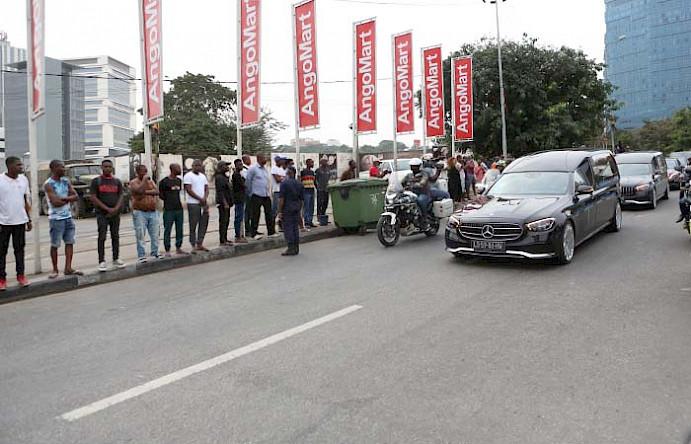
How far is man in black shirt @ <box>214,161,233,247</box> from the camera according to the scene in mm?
10883

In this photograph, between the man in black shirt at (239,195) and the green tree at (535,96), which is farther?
the green tree at (535,96)

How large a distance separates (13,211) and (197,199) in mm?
3301

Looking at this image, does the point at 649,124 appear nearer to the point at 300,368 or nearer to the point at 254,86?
the point at 254,86

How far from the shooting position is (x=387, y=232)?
11.2 meters

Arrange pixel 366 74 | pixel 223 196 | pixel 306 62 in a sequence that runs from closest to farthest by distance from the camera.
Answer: pixel 223 196 → pixel 306 62 → pixel 366 74

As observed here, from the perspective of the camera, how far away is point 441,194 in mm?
12336

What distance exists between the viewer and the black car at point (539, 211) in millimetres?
8148

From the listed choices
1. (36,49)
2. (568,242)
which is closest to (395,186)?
(568,242)

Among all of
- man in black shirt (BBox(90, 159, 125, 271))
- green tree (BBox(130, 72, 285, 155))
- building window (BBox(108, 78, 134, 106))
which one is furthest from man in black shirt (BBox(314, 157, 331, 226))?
building window (BBox(108, 78, 134, 106))

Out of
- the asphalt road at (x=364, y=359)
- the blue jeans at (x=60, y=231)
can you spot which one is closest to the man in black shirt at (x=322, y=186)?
the asphalt road at (x=364, y=359)

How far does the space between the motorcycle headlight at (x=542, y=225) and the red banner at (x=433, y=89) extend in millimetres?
13378

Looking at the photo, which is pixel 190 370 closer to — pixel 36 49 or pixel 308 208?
pixel 36 49

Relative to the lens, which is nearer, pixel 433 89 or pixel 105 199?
pixel 105 199

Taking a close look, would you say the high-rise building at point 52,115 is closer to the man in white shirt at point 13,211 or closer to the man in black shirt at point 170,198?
the man in black shirt at point 170,198
